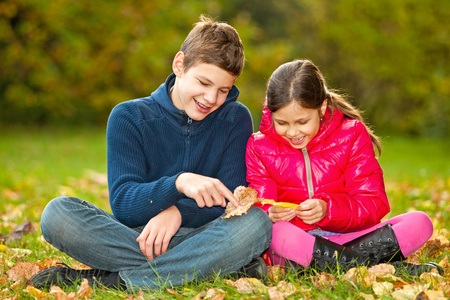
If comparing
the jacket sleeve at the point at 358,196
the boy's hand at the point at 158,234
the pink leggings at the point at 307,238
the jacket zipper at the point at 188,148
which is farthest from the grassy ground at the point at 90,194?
the jacket zipper at the point at 188,148

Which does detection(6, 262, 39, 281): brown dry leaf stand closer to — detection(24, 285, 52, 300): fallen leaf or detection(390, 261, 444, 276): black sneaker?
detection(24, 285, 52, 300): fallen leaf

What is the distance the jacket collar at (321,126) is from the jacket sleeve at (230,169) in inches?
6.1

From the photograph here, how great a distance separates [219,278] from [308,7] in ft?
58.9

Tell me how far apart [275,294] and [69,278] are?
1.03m

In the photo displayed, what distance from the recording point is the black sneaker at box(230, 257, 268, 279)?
95.9 inches

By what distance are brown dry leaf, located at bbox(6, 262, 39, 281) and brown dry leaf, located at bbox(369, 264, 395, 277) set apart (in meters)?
1.65

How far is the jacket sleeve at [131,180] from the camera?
8.15ft

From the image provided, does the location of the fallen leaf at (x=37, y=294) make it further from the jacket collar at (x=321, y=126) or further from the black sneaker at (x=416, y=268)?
the black sneaker at (x=416, y=268)

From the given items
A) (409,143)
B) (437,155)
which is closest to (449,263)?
(437,155)

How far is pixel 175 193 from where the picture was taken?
2459 mm

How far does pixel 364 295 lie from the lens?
2.07 m

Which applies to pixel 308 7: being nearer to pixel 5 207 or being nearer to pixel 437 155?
pixel 437 155

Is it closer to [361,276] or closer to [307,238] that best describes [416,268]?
[361,276]

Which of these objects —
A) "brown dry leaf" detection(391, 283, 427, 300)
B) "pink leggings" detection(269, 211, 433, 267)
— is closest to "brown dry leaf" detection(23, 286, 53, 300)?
"pink leggings" detection(269, 211, 433, 267)
